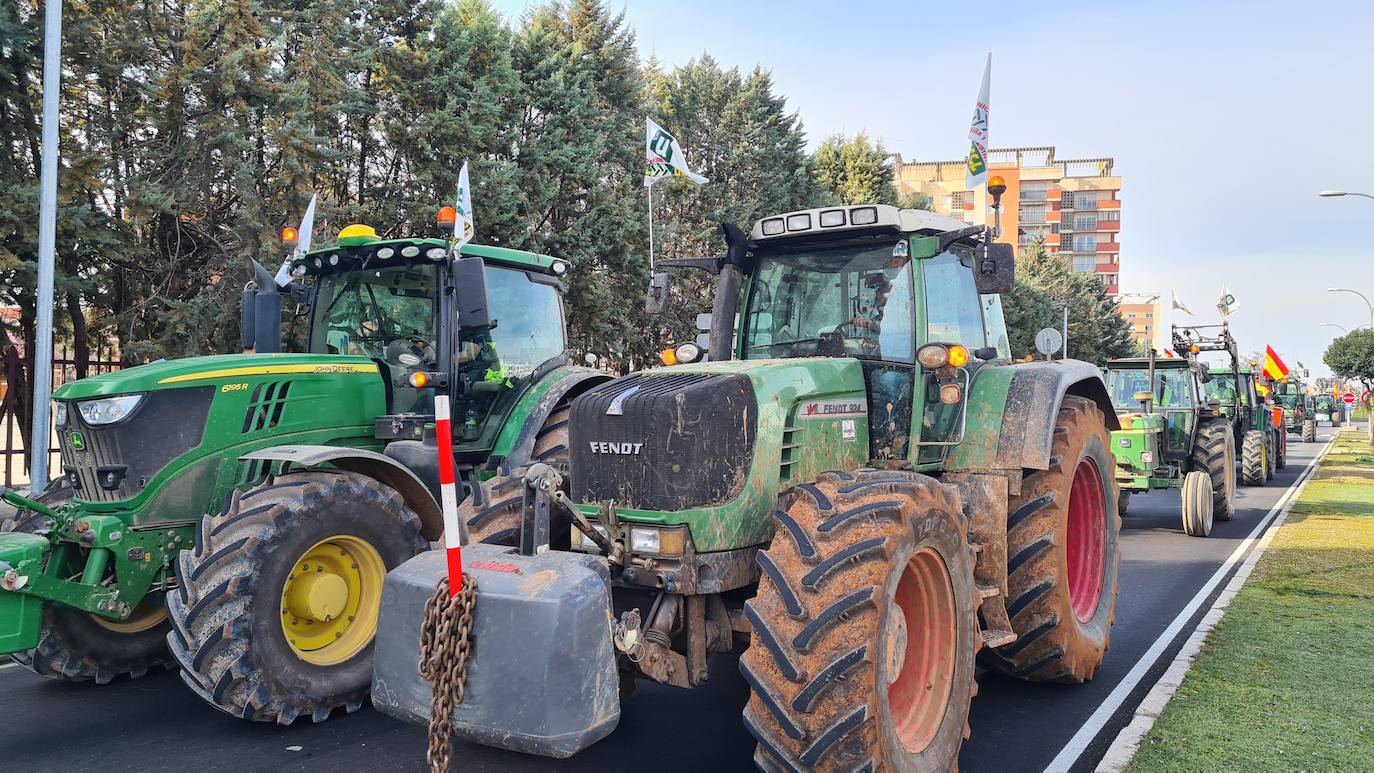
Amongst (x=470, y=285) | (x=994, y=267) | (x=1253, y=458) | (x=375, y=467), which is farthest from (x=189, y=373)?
(x=1253, y=458)

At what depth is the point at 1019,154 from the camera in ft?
321

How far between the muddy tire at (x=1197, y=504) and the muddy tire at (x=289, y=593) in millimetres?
10341

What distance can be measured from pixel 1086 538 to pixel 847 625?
11.5 feet

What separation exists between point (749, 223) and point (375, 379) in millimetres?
18784

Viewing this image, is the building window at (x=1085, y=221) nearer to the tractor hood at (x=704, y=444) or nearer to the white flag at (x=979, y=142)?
the white flag at (x=979, y=142)

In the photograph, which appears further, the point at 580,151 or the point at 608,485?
the point at 580,151

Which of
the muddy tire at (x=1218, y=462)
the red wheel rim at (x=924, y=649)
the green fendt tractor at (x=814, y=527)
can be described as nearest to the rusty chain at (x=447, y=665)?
the green fendt tractor at (x=814, y=527)

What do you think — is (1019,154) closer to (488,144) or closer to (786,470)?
(488,144)

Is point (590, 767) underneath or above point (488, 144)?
underneath

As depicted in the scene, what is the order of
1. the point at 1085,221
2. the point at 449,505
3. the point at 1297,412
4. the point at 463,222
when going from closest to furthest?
the point at 449,505 < the point at 463,222 < the point at 1297,412 < the point at 1085,221

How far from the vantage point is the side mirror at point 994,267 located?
4.96 metres

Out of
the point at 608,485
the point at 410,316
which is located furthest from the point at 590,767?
the point at 410,316

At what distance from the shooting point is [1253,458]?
1872 centimetres

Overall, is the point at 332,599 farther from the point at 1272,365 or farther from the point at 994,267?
the point at 1272,365
